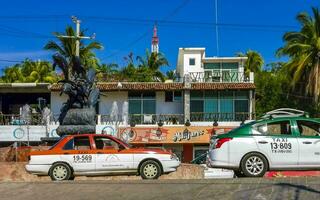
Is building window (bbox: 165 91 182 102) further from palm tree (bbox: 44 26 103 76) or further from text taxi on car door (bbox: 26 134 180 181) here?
text taxi on car door (bbox: 26 134 180 181)

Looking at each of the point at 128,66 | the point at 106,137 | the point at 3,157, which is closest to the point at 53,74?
the point at 128,66

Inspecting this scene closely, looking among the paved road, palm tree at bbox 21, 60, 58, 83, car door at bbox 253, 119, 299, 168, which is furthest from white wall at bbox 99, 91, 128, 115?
the paved road

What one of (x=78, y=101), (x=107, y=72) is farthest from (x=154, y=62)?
(x=78, y=101)

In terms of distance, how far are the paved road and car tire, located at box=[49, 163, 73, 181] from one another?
8.98 ft

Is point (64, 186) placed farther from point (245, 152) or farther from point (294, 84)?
point (294, 84)

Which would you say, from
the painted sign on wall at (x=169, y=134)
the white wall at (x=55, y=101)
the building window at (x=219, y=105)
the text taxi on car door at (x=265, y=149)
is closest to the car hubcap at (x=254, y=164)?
the text taxi on car door at (x=265, y=149)

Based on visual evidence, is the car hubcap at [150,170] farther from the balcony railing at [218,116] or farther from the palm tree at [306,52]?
the palm tree at [306,52]

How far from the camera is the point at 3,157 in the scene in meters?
21.1

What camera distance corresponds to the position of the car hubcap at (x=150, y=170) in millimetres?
15328

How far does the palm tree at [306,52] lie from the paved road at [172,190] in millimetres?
35650

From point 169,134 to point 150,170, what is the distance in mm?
25016

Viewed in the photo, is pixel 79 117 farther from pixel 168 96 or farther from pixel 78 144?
pixel 168 96

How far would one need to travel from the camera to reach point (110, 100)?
46.6m

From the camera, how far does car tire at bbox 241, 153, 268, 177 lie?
13.5 m
